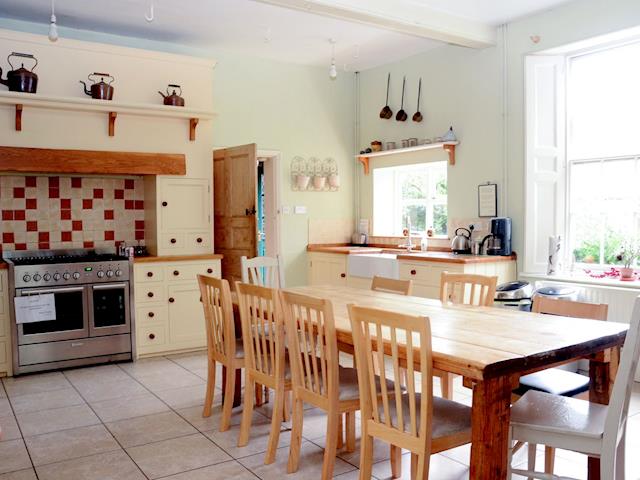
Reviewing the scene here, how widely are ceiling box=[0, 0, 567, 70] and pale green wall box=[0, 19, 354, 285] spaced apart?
23 centimetres

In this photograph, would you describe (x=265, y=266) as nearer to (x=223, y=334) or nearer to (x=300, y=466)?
(x=223, y=334)

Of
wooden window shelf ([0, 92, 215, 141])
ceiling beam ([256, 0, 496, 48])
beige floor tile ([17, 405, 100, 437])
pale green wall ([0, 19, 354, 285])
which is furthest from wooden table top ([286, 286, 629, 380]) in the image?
pale green wall ([0, 19, 354, 285])

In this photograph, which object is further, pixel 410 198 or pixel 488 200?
pixel 410 198

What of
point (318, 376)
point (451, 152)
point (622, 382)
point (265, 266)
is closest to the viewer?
point (622, 382)

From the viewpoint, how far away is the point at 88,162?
5.09 meters

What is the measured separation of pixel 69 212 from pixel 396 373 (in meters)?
4.23

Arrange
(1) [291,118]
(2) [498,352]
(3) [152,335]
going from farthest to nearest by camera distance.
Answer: (1) [291,118] < (3) [152,335] < (2) [498,352]

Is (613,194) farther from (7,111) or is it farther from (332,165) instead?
(7,111)

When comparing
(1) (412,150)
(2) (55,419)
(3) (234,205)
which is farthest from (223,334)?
(1) (412,150)

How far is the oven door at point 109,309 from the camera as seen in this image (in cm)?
498

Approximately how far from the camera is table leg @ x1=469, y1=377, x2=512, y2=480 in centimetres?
207

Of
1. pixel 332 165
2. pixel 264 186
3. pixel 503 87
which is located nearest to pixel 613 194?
pixel 503 87

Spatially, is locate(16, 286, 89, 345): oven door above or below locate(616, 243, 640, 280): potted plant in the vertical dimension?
below

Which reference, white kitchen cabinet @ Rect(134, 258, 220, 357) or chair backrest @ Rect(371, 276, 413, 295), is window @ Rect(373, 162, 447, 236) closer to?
white kitchen cabinet @ Rect(134, 258, 220, 357)
